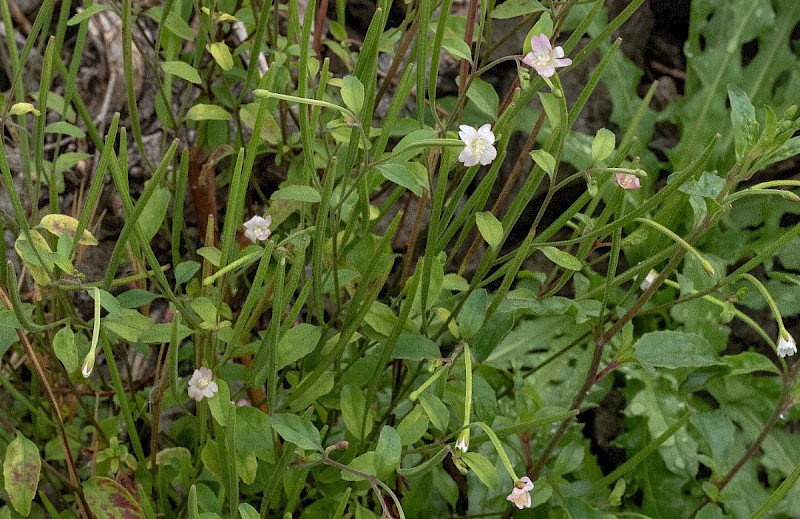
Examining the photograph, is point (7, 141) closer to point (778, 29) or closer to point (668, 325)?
point (668, 325)

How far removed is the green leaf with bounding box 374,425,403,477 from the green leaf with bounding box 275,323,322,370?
0.11m

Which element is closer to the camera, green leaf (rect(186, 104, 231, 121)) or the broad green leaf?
the broad green leaf

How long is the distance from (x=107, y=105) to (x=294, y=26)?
600mm

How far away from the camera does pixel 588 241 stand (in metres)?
0.70

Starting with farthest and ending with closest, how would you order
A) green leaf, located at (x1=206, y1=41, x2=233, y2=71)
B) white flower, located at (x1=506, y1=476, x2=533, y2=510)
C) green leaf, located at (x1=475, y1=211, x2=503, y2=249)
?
green leaf, located at (x1=206, y1=41, x2=233, y2=71) < green leaf, located at (x1=475, y1=211, x2=503, y2=249) < white flower, located at (x1=506, y1=476, x2=533, y2=510)

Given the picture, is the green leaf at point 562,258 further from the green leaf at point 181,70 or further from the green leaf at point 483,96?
the green leaf at point 181,70

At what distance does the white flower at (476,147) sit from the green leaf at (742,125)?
0.61ft

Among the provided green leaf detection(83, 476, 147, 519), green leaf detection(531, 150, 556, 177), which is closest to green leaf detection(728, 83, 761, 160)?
green leaf detection(531, 150, 556, 177)

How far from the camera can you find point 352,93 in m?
0.54

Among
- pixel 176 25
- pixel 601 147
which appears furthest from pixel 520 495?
pixel 176 25

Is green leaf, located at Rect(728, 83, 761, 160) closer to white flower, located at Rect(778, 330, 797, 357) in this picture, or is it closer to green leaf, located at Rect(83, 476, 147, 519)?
white flower, located at Rect(778, 330, 797, 357)

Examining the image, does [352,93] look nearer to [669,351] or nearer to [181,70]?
[181,70]

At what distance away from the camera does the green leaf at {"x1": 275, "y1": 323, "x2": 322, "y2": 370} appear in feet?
2.08

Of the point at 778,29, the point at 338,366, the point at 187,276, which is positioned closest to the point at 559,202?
the point at 778,29
